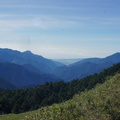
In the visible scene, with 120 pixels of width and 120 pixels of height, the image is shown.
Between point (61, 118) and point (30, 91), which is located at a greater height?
point (61, 118)

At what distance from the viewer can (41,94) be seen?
3994 inches

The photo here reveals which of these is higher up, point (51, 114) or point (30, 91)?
point (51, 114)

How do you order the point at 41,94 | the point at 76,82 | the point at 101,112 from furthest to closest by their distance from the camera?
the point at 76,82 → the point at 41,94 → the point at 101,112

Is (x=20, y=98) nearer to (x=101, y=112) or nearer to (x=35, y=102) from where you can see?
(x=35, y=102)

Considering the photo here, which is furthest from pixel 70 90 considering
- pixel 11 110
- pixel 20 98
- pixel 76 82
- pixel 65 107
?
pixel 65 107

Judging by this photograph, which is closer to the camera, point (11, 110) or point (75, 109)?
point (75, 109)

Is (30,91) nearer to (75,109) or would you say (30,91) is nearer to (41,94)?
(41,94)

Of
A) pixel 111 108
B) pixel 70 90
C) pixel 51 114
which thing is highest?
pixel 111 108

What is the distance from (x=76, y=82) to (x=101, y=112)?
338ft

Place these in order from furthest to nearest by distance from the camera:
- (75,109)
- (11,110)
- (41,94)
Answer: (41,94) < (11,110) < (75,109)

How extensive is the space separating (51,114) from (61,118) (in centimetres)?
92

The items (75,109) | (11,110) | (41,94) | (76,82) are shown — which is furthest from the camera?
(76,82)

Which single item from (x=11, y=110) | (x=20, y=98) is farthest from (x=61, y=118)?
(x=20, y=98)

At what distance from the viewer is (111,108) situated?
9.11 meters
